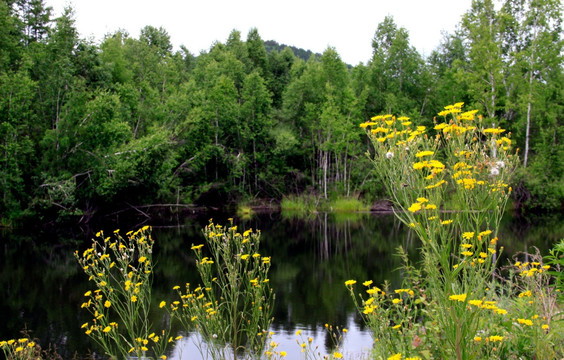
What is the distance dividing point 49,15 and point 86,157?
17.2 meters

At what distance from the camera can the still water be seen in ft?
23.0

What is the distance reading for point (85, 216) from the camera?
21.4m

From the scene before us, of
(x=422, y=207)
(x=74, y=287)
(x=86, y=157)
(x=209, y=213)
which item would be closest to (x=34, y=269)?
(x=74, y=287)

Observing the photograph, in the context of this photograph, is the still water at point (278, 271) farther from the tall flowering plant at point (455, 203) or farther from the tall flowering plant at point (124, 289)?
the tall flowering plant at point (455, 203)

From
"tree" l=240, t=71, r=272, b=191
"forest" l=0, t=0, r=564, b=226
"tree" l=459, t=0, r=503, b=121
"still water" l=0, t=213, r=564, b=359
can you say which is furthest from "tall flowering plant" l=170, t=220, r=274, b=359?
"tree" l=240, t=71, r=272, b=191

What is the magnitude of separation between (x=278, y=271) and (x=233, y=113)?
1806 cm

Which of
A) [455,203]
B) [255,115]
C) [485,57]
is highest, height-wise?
[485,57]

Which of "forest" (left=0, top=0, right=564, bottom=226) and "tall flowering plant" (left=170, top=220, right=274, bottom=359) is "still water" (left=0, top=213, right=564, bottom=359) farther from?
"forest" (left=0, top=0, right=564, bottom=226)

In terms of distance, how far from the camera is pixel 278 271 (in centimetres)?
1107

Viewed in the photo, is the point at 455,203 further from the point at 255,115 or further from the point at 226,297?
the point at 255,115

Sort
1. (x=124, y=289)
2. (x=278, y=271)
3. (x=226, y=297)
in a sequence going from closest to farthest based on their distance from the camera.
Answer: (x=124, y=289), (x=226, y=297), (x=278, y=271)

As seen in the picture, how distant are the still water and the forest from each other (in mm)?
2727

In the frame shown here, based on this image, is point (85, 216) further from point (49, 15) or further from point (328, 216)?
point (49, 15)

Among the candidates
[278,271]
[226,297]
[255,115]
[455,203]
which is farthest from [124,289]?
[255,115]
